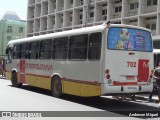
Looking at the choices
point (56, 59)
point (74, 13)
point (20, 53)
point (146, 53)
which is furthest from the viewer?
point (74, 13)

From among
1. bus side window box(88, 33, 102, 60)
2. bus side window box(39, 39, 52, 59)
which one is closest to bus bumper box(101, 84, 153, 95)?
bus side window box(88, 33, 102, 60)

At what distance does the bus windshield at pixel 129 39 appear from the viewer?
12.2 metres

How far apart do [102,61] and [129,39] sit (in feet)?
4.82

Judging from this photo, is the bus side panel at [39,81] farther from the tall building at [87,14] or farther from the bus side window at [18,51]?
the tall building at [87,14]

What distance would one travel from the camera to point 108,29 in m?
12.1

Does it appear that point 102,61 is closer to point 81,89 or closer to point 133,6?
point 81,89

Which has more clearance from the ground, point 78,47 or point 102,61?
point 78,47

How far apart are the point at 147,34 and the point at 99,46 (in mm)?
2168

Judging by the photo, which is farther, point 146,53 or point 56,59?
point 56,59

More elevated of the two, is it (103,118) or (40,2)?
(40,2)

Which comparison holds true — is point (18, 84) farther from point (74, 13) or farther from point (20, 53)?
point (74, 13)

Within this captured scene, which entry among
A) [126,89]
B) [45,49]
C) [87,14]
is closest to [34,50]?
[45,49]

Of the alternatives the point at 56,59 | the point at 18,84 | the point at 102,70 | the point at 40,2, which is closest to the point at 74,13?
the point at 40,2

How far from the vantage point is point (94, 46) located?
12.5 metres
